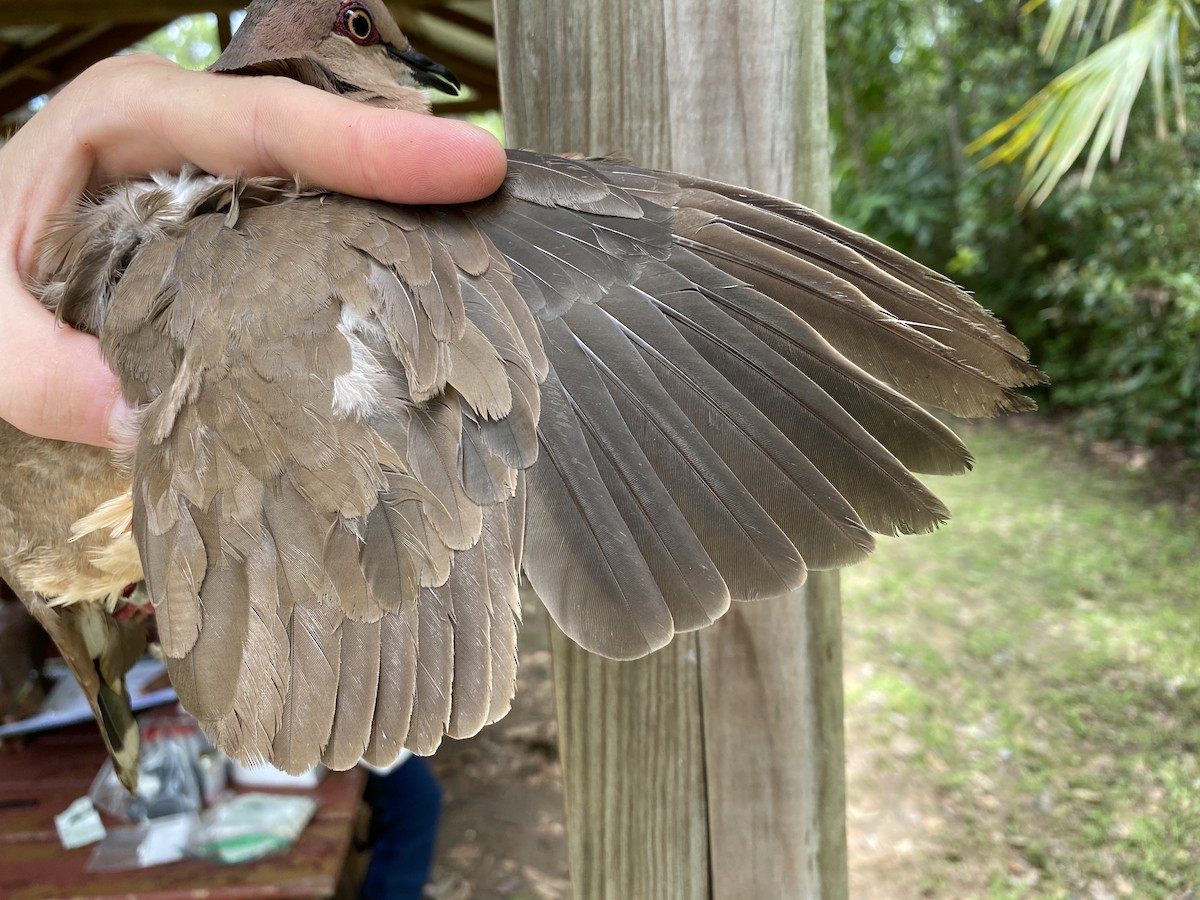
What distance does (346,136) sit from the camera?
1.12m

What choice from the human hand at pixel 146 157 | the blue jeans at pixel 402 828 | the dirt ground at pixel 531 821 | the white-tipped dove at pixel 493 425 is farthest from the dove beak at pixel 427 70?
the blue jeans at pixel 402 828

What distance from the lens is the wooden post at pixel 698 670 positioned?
3.79 ft

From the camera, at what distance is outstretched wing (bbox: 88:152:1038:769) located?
3.24ft

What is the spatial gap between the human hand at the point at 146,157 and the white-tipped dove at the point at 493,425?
2.5 inches

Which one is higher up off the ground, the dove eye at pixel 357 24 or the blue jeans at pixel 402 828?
the dove eye at pixel 357 24

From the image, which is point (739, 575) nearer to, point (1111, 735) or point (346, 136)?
point (346, 136)

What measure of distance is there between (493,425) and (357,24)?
1177mm

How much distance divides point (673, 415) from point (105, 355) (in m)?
0.77

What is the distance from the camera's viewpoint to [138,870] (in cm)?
256

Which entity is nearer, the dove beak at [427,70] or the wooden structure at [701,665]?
the wooden structure at [701,665]

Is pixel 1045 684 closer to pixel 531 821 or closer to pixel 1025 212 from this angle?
pixel 531 821

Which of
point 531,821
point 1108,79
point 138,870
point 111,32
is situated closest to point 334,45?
point 138,870

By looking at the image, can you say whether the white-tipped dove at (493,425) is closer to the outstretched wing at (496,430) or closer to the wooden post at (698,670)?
the outstretched wing at (496,430)

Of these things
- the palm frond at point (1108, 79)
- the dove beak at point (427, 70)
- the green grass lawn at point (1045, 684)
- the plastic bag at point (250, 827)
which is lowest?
the green grass lawn at point (1045, 684)
